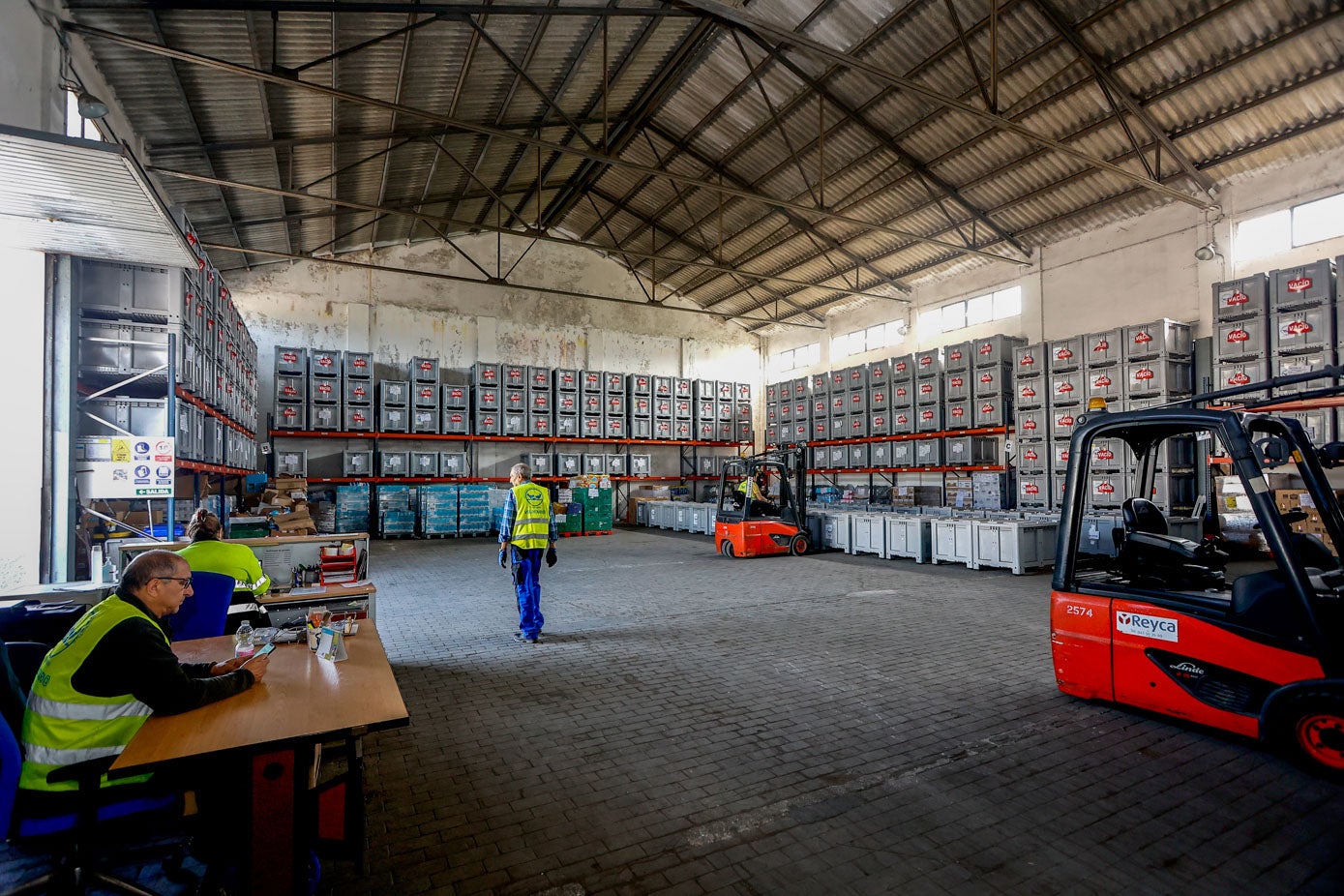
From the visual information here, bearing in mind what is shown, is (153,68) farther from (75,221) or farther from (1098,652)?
(1098,652)

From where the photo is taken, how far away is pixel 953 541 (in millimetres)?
12109

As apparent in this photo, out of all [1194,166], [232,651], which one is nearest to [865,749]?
[232,651]

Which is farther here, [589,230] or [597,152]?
[589,230]

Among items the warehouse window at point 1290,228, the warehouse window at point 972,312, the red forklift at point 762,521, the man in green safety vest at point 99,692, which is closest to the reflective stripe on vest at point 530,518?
the man in green safety vest at point 99,692

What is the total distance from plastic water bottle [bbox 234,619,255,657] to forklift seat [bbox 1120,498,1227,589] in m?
5.91

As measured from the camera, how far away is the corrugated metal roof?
9.95 meters

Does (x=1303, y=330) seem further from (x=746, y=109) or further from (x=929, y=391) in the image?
(x=746, y=109)

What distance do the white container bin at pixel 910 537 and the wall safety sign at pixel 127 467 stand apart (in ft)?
38.3

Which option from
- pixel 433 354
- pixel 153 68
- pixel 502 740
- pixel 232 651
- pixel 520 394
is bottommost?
pixel 502 740

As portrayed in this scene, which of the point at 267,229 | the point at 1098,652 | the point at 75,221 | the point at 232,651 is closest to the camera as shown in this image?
the point at 232,651

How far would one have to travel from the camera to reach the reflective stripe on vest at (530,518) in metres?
6.93

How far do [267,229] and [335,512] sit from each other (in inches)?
295

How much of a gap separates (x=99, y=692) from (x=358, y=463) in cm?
1751

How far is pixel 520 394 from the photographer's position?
68.0 feet
